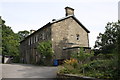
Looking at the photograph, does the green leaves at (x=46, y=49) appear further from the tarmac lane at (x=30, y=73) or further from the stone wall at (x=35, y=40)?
the tarmac lane at (x=30, y=73)

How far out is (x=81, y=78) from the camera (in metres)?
8.92

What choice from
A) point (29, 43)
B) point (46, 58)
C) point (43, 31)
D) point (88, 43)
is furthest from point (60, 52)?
point (29, 43)

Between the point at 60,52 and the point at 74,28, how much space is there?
552 centimetres

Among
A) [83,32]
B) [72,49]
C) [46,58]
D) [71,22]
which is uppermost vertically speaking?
[71,22]

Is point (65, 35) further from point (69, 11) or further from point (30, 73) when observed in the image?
point (30, 73)

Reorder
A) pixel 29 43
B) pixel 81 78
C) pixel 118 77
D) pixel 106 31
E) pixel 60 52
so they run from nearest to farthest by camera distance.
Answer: pixel 118 77
pixel 81 78
pixel 60 52
pixel 106 31
pixel 29 43

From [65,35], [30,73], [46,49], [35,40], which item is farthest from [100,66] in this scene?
[35,40]

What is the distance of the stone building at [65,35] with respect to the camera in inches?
941

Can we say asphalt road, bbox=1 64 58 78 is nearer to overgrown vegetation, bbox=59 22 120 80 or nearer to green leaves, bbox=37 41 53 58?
overgrown vegetation, bbox=59 22 120 80

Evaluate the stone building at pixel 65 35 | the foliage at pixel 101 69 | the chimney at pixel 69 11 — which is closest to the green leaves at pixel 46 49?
the stone building at pixel 65 35

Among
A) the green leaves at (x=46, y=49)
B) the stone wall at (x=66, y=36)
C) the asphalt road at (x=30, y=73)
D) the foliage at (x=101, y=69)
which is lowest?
the asphalt road at (x=30, y=73)

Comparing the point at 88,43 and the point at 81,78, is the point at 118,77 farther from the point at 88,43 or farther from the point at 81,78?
the point at 88,43

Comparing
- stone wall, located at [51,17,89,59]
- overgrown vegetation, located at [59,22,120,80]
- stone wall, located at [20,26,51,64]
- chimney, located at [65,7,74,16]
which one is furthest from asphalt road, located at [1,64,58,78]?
chimney, located at [65,7,74,16]

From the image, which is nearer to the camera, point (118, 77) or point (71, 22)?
point (118, 77)
